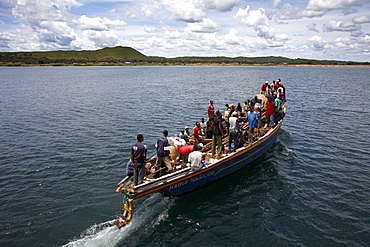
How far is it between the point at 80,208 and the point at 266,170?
10.6 m

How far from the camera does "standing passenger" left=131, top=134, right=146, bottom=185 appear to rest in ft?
33.4

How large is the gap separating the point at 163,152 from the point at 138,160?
1.42m

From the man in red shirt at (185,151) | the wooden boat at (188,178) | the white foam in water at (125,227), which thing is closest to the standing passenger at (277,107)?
the wooden boat at (188,178)

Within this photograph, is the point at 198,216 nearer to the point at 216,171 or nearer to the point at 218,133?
the point at 216,171

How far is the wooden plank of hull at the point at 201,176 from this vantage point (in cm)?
1046

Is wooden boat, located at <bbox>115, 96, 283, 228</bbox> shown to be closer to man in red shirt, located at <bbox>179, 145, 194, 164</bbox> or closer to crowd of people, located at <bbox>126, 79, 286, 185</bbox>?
crowd of people, located at <bbox>126, 79, 286, 185</bbox>

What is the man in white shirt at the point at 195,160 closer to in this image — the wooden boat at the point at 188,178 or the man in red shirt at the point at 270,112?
the wooden boat at the point at 188,178

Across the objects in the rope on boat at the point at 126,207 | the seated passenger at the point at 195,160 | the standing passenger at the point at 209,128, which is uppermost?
the standing passenger at the point at 209,128

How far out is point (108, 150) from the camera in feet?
58.3

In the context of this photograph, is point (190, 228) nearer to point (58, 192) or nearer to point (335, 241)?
point (335, 241)

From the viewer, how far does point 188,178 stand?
11547mm

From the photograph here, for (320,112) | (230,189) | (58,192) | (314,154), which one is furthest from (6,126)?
(320,112)

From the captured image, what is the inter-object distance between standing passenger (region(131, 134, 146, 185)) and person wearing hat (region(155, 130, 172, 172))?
3.45 feet

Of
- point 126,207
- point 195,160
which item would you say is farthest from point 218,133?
point 126,207
